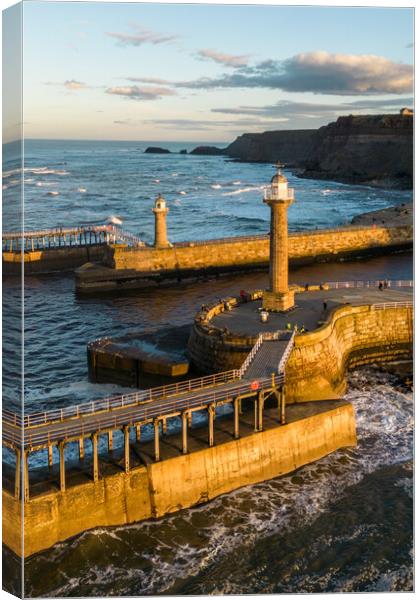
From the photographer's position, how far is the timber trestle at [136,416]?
73.3ft

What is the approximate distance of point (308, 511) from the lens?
25094 millimetres

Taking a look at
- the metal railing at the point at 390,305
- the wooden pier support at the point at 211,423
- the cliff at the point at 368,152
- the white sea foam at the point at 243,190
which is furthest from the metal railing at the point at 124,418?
the cliff at the point at 368,152

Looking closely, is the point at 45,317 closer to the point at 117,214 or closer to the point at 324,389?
the point at 324,389

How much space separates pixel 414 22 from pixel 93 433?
45.3 feet

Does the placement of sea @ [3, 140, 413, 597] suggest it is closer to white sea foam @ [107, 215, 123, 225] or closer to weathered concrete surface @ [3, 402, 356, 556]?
weathered concrete surface @ [3, 402, 356, 556]

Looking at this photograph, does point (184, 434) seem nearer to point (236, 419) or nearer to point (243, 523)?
point (236, 419)

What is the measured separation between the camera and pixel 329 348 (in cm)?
3488

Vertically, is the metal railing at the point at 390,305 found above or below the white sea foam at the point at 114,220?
below

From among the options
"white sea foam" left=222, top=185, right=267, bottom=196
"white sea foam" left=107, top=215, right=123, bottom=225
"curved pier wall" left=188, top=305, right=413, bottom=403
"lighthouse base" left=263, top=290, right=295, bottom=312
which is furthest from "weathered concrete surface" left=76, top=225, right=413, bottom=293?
"white sea foam" left=222, top=185, right=267, bottom=196

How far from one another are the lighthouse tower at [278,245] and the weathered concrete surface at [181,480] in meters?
8.73

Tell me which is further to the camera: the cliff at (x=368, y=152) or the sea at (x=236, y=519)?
the cliff at (x=368, y=152)

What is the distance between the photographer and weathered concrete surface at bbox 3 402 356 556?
74.7 ft

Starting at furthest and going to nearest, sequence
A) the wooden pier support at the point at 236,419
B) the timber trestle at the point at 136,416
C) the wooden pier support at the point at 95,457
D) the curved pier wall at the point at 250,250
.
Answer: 1. the curved pier wall at the point at 250,250
2. the wooden pier support at the point at 236,419
3. the wooden pier support at the point at 95,457
4. the timber trestle at the point at 136,416

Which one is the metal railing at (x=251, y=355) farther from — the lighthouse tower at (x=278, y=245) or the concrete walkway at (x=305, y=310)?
the lighthouse tower at (x=278, y=245)
